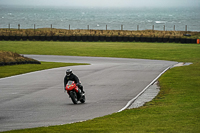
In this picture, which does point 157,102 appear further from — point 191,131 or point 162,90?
point 191,131

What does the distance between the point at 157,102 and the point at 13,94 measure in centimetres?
594

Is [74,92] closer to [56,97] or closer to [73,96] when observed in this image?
[73,96]

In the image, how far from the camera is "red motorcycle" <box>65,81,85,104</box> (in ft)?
42.7

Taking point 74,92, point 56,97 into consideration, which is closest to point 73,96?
point 74,92

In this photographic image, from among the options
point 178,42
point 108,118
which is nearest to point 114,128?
point 108,118

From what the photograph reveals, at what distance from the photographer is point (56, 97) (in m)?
14.6

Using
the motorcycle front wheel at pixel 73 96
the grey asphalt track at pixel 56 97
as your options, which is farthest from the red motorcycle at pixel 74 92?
the grey asphalt track at pixel 56 97

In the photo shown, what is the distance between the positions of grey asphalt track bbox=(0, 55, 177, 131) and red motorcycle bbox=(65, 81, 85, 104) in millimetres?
269

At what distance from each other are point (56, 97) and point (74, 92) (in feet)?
5.48

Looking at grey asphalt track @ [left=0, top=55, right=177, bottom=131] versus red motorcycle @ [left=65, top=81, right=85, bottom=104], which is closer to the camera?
grey asphalt track @ [left=0, top=55, right=177, bottom=131]

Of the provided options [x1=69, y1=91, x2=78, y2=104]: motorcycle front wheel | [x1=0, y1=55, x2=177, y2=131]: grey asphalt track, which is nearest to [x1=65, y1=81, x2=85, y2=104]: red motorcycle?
[x1=69, y1=91, x2=78, y2=104]: motorcycle front wheel

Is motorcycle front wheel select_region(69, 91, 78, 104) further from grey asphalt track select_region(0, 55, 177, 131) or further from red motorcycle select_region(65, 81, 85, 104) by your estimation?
grey asphalt track select_region(0, 55, 177, 131)

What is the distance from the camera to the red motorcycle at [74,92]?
1302 cm

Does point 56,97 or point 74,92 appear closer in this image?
point 74,92
